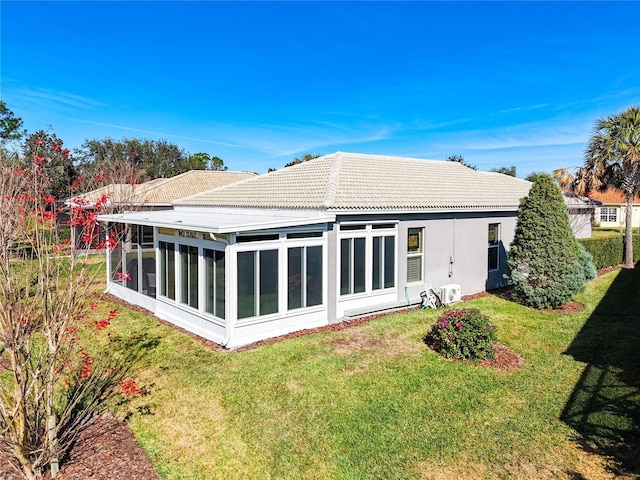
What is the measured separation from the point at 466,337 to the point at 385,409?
10.3 feet

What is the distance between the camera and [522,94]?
3097 cm

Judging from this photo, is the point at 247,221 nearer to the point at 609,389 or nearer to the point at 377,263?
the point at 377,263

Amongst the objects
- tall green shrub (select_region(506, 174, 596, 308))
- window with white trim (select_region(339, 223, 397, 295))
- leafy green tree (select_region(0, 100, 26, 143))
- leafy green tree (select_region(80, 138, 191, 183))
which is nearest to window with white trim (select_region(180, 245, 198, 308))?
window with white trim (select_region(339, 223, 397, 295))

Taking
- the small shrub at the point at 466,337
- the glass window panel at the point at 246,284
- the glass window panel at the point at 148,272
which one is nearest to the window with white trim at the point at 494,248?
the small shrub at the point at 466,337

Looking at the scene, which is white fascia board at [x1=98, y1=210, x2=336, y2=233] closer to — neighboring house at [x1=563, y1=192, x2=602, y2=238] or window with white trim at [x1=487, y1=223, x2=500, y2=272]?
window with white trim at [x1=487, y1=223, x2=500, y2=272]

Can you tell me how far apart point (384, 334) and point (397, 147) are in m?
37.7

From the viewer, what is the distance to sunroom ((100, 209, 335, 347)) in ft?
33.7

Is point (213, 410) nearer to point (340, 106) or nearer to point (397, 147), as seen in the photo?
point (340, 106)

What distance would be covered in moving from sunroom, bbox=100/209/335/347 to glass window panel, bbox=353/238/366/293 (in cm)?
119

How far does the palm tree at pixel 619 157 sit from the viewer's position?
23.5 meters

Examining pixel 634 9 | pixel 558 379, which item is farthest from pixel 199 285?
pixel 634 9

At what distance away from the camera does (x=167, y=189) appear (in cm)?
2966

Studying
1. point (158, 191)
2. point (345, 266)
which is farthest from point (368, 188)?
point (158, 191)

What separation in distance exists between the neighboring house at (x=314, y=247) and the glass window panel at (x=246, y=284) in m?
0.03
